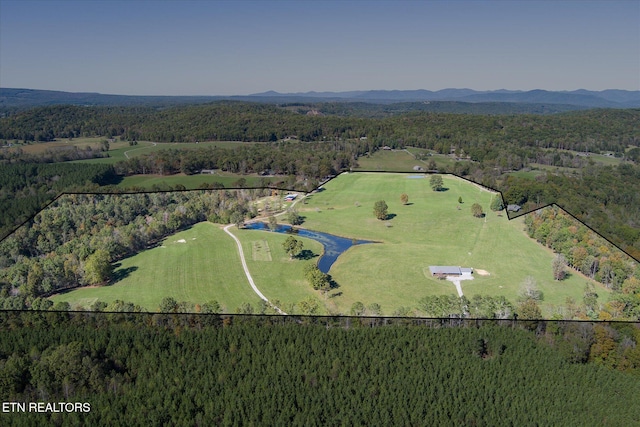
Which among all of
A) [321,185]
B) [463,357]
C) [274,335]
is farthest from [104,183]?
[463,357]

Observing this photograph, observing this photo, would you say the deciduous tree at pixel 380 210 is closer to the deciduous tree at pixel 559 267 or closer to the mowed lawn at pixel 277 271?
the mowed lawn at pixel 277 271

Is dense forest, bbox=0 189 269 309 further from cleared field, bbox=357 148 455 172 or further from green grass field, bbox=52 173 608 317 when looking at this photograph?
cleared field, bbox=357 148 455 172

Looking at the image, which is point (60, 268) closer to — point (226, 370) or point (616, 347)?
Result: point (226, 370)

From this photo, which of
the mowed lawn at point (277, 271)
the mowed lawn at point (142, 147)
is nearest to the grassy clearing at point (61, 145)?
the mowed lawn at point (142, 147)

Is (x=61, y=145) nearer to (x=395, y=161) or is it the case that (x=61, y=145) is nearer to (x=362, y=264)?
(x=395, y=161)

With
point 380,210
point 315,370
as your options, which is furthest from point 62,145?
point 315,370

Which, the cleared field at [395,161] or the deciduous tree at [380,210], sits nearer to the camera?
the deciduous tree at [380,210]
